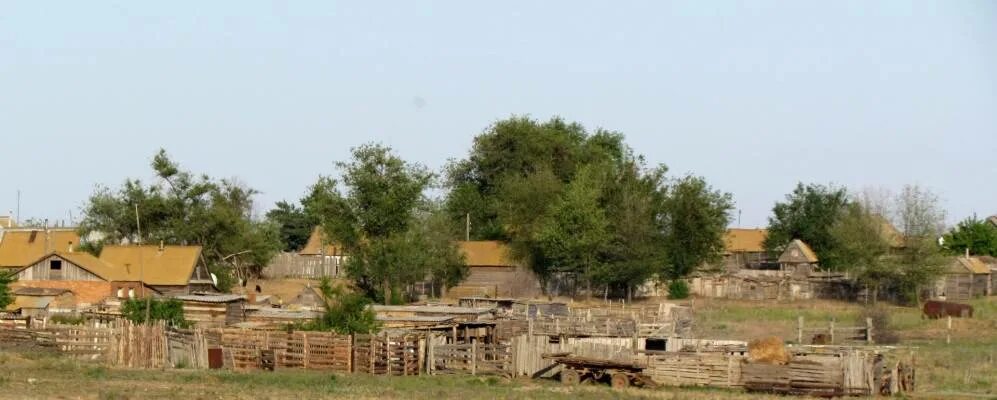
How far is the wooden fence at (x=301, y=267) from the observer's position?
11031cm

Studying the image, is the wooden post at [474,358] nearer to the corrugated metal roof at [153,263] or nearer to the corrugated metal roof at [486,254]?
the corrugated metal roof at [153,263]

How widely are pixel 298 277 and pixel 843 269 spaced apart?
133 feet

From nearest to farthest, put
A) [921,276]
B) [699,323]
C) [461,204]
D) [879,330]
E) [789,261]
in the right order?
[879,330]
[699,323]
[921,276]
[789,261]
[461,204]

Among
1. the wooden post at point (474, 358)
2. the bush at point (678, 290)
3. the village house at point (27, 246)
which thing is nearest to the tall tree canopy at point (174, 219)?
the village house at point (27, 246)

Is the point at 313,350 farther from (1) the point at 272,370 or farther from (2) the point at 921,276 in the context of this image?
(2) the point at 921,276

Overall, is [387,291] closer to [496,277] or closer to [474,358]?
[496,277]

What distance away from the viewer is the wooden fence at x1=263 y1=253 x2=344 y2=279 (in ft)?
362

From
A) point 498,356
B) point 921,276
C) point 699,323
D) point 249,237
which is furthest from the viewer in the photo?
point 249,237

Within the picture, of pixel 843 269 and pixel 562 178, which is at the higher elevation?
pixel 562 178

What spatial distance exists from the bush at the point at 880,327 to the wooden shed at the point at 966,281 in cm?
2358

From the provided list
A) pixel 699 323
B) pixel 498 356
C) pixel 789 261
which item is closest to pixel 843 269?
pixel 789 261

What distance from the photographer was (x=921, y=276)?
88.8 m

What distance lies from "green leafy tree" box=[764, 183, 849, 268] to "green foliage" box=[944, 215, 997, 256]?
9394mm

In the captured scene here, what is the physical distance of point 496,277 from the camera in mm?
104938
